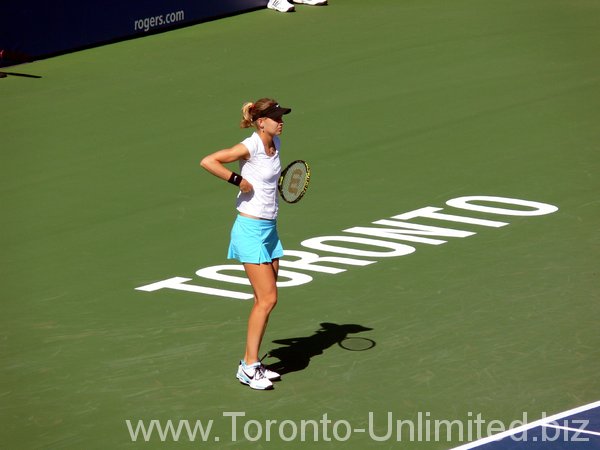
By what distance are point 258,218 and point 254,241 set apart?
207 mm

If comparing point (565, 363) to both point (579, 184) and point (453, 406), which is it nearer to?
point (453, 406)

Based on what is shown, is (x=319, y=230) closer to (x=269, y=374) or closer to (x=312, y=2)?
(x=269, y=374)

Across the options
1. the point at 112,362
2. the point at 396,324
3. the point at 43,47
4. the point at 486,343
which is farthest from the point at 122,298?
the point at 43,47

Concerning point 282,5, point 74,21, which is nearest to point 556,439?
point 74,21

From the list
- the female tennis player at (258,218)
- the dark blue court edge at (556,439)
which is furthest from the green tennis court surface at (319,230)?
the female tennis player at (258,218)

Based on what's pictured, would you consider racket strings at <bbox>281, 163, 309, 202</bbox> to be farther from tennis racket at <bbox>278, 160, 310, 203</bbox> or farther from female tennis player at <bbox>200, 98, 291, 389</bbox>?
female tennis player at <bbox>200, 98, 291, 389</bbox>

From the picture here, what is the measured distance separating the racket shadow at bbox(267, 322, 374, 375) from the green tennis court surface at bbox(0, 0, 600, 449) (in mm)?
31

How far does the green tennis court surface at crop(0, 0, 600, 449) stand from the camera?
1145cm

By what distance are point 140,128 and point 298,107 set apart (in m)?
2.45

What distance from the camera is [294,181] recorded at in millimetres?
12094

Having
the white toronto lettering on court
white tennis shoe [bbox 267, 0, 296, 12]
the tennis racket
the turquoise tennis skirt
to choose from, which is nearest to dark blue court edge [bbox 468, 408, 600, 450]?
the turquoise tennis skirt

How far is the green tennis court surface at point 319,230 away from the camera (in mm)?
11445

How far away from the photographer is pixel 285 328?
Result: 13078mm

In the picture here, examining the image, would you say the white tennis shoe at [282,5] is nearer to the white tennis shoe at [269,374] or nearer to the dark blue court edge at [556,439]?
the white tennis shoe at [269,374]
